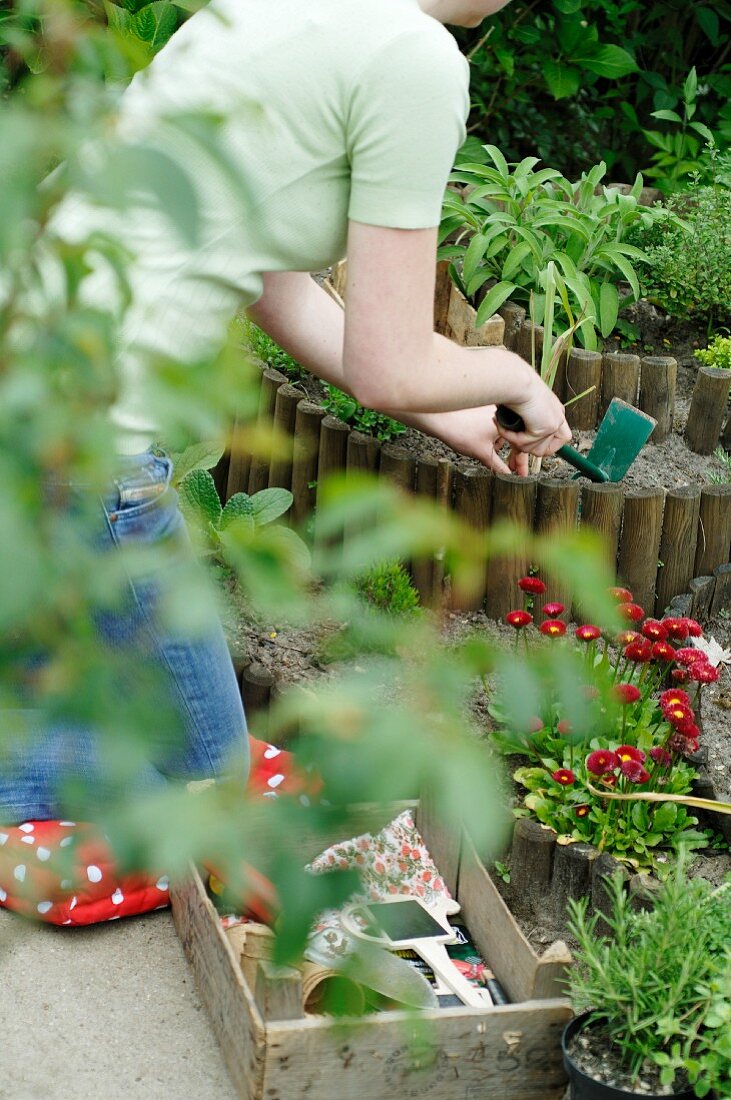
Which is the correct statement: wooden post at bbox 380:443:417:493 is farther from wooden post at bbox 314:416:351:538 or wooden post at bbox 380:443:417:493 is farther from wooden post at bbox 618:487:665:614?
wooden post at bbox 618:487:665:614

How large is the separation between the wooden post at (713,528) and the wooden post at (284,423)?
107cm

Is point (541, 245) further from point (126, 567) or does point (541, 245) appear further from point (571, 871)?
point (126, 567)

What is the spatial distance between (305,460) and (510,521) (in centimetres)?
65

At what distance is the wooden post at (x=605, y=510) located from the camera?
125 inches

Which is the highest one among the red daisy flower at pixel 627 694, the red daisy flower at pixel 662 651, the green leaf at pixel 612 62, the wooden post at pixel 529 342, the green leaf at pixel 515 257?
the green leaf at pixel 612 62

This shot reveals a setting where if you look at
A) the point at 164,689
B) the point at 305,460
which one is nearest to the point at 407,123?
the point at 164,689

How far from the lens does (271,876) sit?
0.65 m

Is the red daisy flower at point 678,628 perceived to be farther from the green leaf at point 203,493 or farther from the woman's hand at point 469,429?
the green leaf at point 203,493

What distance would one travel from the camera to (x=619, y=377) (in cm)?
370

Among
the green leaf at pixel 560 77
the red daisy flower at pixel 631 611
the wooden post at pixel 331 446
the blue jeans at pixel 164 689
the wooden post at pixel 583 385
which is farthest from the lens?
the green leaf at pixel 560 77

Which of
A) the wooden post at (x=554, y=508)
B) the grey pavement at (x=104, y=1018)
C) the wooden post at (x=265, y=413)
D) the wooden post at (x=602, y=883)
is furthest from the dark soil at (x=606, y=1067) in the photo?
the wooden post at (x=265, y=413)

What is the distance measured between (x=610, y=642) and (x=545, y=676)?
2126mm

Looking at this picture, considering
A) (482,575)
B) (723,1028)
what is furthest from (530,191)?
(723,1028)

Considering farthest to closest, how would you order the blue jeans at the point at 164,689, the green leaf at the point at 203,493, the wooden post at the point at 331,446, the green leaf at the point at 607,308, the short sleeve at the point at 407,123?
the green leaf at the point at 607,308, the wooden post at the point at 331,446, the green leaf at the point at 203,493, the blue jeans at the point at 164,689, the short sleeve at the point at 407,123
